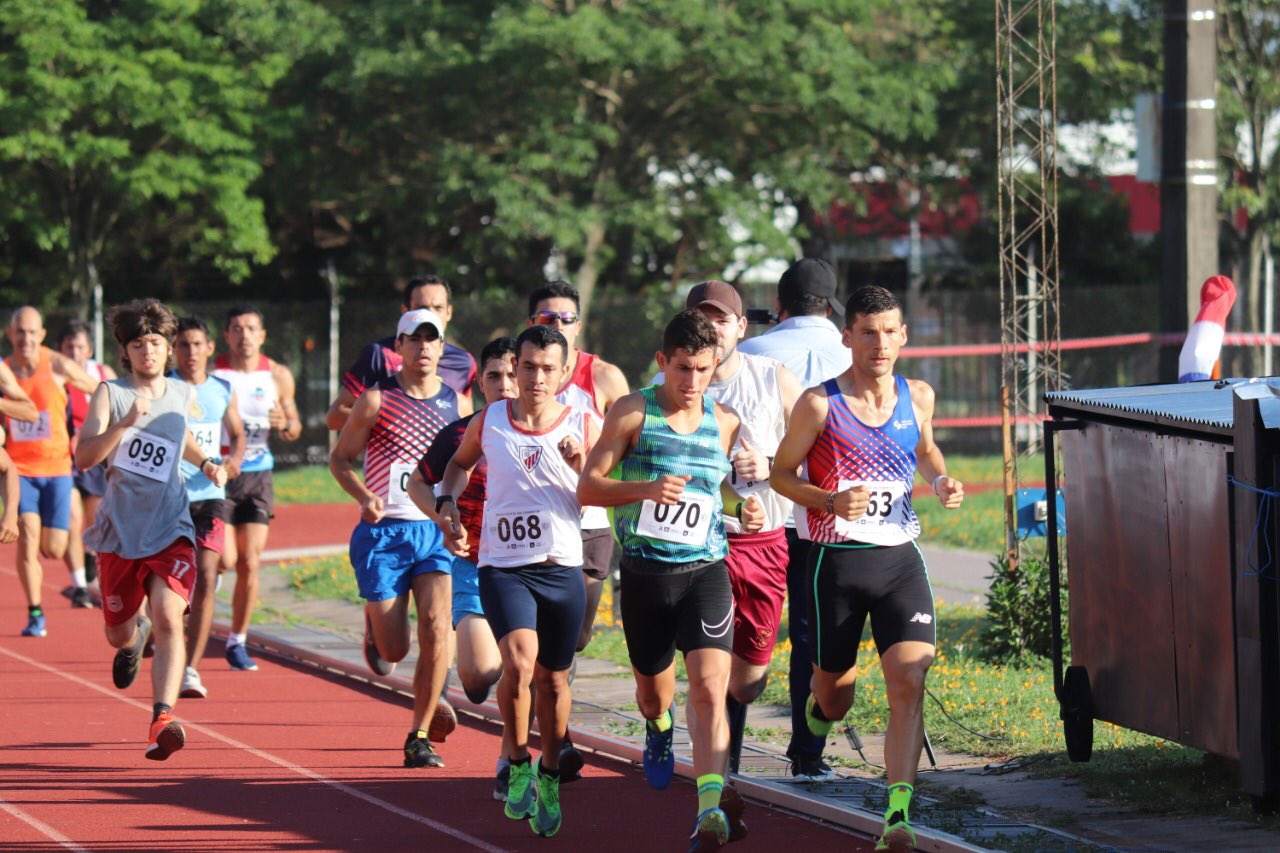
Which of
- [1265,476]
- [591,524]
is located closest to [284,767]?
[591,524]

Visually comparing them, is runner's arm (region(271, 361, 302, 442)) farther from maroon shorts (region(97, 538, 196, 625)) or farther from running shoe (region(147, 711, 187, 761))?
running shoe (region(147, 711, 187, 761))

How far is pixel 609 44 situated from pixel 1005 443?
59.4 feet

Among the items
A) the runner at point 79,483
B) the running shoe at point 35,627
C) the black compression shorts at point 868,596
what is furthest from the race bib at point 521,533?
the runner at point 79,483

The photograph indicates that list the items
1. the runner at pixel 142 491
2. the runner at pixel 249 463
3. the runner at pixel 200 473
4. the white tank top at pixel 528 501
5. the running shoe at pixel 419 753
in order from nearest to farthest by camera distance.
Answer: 1. the white tank top at pixel 528 501
2. the running shoe at pixel 419 753
3. the runner at pixel 142 491
4. the runner at pixel 200 473
5. the runner at pixel 249 463

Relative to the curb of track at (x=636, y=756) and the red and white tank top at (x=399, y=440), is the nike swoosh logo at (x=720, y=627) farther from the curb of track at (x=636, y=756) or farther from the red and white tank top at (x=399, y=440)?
the red and white tank top at (x=399, y=440)

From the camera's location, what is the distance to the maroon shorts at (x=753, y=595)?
7.73m

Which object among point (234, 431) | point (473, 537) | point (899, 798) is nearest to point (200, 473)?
point (234, 431)

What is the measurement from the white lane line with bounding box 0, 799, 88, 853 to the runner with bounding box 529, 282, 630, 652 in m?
2.12

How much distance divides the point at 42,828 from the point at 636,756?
265 centimetres

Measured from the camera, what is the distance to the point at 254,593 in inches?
458

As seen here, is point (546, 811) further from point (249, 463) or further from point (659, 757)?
point (249, 463)

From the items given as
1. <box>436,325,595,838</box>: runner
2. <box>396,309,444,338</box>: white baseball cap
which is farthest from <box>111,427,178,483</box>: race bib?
<box>436,325,595,838</box>: runner

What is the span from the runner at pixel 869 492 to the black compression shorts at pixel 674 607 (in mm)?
397

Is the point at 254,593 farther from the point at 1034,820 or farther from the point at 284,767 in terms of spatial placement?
the point at 1034,820
